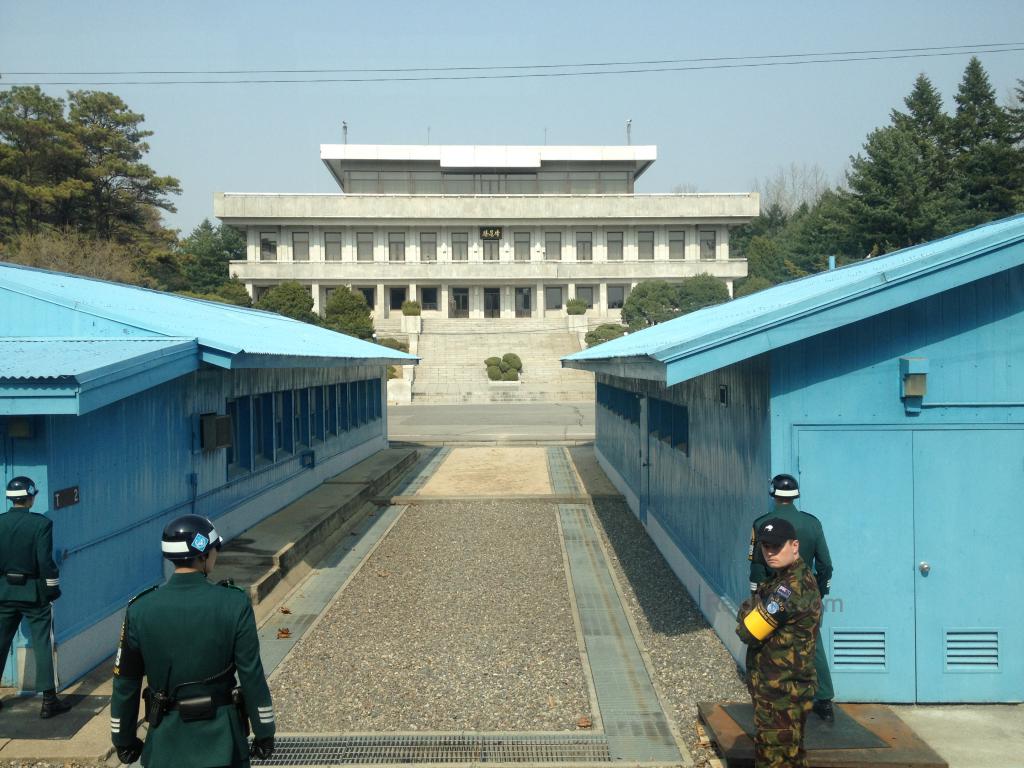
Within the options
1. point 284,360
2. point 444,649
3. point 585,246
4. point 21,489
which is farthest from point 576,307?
point 21,489

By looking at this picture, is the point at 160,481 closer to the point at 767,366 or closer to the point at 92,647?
the point at 92,647

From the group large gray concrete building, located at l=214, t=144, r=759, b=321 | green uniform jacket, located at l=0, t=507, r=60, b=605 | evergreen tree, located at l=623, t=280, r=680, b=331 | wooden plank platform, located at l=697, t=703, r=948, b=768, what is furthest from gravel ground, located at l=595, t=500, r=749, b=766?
large gray concrete building, located at l=214, t=144, r=759, b=321

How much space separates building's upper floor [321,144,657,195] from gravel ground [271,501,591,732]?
6953 cm

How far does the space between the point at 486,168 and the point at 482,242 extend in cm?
868

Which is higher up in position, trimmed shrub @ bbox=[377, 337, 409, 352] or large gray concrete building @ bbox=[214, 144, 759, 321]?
large gray concrete building @ bbox=[214, 144, 759, 321]

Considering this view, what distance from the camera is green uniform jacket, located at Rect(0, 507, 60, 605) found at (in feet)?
19.8

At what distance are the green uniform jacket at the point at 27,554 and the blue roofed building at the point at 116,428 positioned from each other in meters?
0.70

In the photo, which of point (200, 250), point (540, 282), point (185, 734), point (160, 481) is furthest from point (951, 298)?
point (200, 250)

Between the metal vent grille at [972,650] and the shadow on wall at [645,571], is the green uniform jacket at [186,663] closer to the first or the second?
the metal vent grille at [972,650]

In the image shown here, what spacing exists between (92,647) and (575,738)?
181 inches

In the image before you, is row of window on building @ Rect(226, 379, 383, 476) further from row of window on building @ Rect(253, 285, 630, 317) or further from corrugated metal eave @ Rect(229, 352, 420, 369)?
row of window on building @ Rect(253, 285, 630, 317)

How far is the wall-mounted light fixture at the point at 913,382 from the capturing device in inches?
252

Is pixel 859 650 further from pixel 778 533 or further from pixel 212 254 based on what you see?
pixel 212 254

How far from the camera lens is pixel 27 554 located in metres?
6.05
